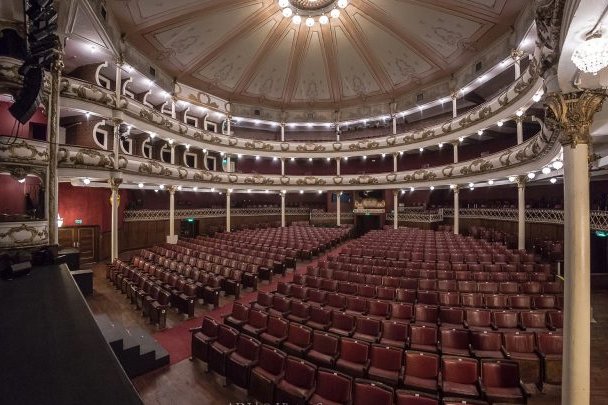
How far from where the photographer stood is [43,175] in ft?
27.1

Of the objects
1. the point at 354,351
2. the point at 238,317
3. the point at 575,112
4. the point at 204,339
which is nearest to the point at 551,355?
the point at 354,351

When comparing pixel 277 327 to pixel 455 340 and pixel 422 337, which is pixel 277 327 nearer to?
pixel 422 337

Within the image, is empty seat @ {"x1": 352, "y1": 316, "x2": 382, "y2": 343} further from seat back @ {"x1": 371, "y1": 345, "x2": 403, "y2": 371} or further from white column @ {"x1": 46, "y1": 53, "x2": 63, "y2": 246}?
white column @ {"x1": 46, "y1": 53, "x2": 63, "y2": 246}

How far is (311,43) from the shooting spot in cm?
1920

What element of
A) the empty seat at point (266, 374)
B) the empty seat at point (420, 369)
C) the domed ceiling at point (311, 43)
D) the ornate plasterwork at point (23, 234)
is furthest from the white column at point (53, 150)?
the empty seat at point (420, 369)

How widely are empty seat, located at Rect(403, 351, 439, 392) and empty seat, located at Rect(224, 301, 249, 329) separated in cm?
324

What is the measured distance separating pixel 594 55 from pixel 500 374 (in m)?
3.92

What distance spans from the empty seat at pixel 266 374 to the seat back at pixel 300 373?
0.44 ft

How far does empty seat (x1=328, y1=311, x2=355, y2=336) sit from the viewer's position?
545 cm

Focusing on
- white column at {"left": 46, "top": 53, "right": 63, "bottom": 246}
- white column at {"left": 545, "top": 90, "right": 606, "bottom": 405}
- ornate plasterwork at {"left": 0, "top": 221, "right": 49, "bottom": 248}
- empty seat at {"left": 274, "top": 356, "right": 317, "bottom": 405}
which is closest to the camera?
white column at {"left": 545, "top": 90, "right": 606, "bottom": 405}

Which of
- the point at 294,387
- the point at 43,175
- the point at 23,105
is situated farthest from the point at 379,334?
the point at 43,175

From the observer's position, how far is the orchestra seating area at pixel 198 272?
7457 millimetres

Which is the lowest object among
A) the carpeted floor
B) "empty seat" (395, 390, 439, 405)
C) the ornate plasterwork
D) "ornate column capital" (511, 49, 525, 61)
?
the carpeted floor

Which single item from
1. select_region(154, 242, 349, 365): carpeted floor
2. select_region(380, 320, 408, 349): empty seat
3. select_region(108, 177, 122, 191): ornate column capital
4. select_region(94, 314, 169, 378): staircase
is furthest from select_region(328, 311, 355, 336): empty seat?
select_region(108, 177, 122, 191): ornate column capital
